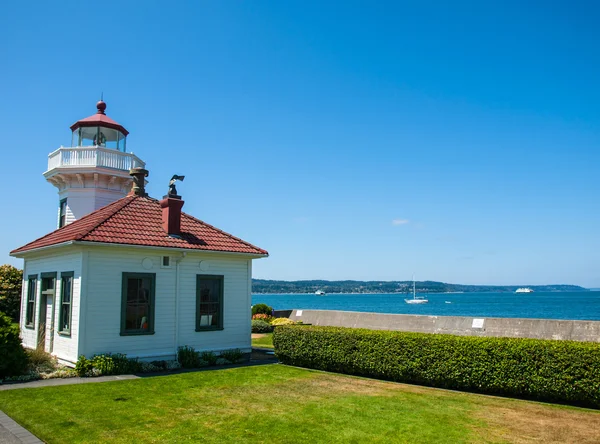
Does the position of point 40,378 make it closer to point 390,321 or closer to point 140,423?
point 140,423

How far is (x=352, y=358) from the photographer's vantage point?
1334cm

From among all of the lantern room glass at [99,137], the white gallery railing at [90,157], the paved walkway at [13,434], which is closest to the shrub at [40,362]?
the paved walkway at [13,434]

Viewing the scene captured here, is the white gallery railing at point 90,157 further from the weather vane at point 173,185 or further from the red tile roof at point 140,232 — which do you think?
the weather vane at point 173,185

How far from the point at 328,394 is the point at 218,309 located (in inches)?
248

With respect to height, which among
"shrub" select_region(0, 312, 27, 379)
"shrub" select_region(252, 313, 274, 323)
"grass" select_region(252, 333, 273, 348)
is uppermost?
"shrub" select_region(0, 312, 27, 379)

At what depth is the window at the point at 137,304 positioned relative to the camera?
45.4 feet

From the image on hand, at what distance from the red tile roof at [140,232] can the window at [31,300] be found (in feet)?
3.68

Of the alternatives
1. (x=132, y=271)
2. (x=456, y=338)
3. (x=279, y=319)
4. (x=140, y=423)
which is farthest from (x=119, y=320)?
(x=279, y=319)

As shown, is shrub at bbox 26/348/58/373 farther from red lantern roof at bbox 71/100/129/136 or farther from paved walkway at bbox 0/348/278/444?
red lantern roof at bbox 71/100/129/136

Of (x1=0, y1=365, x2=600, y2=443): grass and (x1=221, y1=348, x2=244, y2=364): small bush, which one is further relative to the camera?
(x1=221, y1=348, x2=244, y2=364): small bush

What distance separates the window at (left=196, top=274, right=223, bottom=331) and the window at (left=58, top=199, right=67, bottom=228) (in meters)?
9.25

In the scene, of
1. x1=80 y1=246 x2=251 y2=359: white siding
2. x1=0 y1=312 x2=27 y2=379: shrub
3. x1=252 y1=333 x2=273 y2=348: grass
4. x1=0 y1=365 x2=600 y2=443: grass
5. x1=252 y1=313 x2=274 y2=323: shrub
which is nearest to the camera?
x1=0 y1=365 x2=600 y2=443: grass

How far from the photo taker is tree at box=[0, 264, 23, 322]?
2662 cm

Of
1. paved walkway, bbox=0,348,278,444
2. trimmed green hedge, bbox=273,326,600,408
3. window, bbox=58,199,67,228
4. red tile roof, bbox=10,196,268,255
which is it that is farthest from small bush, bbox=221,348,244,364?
window, bbox=58,199,67,228
